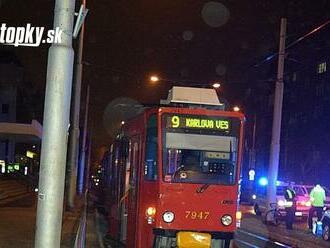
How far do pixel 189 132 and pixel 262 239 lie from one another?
943 cm

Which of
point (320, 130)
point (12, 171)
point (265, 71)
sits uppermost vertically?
point (265, 71)

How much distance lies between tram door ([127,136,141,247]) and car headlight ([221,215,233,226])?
1.88 meters

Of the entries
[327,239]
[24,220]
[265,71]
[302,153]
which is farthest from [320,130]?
[24,220]

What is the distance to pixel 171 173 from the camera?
12109mm

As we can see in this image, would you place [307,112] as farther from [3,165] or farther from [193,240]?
[193,240]

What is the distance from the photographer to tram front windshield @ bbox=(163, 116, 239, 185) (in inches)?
478

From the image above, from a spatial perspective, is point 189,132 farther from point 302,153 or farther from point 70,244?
point 302,153

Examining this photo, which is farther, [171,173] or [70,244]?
[70,244]

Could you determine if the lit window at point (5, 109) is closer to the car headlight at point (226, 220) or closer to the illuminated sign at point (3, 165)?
the illuminated sign at point (3, 165)

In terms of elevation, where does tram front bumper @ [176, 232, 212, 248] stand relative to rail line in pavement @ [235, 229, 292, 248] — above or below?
above

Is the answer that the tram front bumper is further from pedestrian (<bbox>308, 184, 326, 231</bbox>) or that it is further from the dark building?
the dark building

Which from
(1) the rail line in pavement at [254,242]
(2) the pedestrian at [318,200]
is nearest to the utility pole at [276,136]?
(2) the pedestrian at [318,200]

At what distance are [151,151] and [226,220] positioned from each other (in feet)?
6.65

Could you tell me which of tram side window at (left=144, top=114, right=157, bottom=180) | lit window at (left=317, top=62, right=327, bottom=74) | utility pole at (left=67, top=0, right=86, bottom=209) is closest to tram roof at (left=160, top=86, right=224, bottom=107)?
tram side window at (left=144, top=114, right=157, bottom=180)
